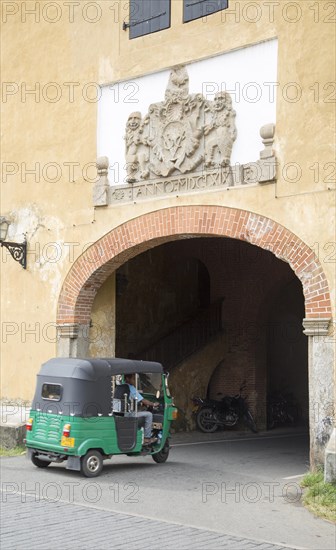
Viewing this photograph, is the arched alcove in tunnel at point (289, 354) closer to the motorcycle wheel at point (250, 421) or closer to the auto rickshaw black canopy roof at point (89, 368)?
the motorcycle wheel at point (250, 421)

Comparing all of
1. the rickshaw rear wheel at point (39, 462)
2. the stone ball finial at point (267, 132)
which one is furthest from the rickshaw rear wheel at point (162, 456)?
the stone ball finial at point (267, 132)

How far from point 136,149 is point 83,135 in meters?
1.40

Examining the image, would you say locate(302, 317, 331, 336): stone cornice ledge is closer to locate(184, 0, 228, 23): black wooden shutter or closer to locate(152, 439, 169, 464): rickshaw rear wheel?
locate(152, 439, 169, 464): rickshaw rear wheel

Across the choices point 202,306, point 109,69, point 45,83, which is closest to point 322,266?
point 109,69

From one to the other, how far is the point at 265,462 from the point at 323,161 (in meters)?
5.32

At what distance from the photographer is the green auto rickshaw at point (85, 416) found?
35.7 feet

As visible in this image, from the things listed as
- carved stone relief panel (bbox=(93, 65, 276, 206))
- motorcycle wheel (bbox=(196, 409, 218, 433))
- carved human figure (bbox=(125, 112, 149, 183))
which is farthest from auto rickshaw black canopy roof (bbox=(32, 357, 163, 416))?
motorcycle wheel (bbox=(196, 409, 218, 433))

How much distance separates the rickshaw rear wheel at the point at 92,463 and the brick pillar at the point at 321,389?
300 cm

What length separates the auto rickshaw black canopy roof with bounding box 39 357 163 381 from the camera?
1118 centimetres

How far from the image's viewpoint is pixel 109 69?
13.8 metres

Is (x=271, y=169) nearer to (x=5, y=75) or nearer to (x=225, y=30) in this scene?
(x=225, y=30)

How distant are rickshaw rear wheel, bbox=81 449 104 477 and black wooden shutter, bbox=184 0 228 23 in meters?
7.02

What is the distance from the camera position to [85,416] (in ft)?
35.8

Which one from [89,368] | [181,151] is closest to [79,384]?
[89,368]
